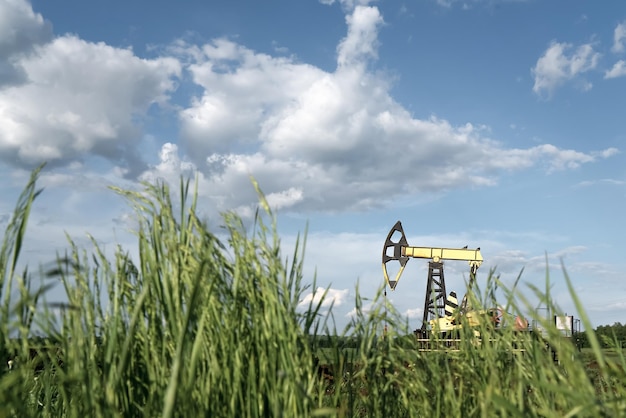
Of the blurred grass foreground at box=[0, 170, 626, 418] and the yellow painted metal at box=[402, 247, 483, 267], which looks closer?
the blurred grass foreground at box=[0, 170, 626, 418]

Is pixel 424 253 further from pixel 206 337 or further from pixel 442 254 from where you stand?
pixel 206 337

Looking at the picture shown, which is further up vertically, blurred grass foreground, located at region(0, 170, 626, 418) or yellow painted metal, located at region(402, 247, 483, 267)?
yellow painted metal, located at region(402, 247, 483, 267)

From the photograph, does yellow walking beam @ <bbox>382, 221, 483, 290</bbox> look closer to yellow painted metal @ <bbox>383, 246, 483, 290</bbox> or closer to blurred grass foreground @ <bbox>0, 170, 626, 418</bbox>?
yellow painted metal @ <bbox>383, 246, 483, 290</bbox>

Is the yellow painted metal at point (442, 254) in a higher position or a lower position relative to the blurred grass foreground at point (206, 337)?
higher

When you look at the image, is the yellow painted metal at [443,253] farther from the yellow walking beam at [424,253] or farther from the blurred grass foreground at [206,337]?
the blurred grass foreground at [206,337]

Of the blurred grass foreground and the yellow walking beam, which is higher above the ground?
the yellow walking beam

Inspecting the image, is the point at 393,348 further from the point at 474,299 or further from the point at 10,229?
the point at 10,229

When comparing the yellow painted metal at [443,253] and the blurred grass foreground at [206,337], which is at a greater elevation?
the yellow painted metal at [443,253]

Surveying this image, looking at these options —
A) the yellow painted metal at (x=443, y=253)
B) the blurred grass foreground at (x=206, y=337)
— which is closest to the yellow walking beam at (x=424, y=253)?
the yellow painted metal at (x=443, y=253)

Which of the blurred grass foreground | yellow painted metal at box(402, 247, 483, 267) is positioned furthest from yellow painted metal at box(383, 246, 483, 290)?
the blurred grass foreground

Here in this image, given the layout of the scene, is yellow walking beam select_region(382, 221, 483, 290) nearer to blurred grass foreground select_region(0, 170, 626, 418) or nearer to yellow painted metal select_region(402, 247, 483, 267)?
yellow painted metal select_region(402, 247, 483, 267)

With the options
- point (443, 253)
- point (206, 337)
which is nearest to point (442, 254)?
point (443, 253)

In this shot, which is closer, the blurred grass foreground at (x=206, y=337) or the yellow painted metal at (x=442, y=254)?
the blurred grass foreground at (x=206, y=337)

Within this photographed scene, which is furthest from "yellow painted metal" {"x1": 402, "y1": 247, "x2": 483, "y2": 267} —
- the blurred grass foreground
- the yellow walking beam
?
the blurred grass foreground
